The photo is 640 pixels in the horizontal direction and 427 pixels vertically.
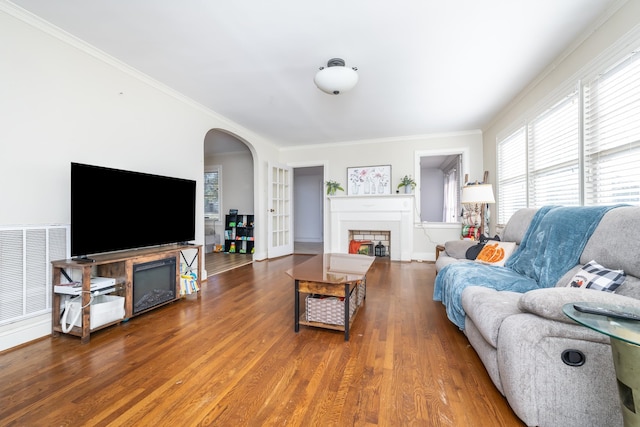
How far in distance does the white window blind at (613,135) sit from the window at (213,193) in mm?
6328

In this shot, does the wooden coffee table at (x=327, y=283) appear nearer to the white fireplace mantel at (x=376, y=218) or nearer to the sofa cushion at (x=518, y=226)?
the sofa cushion at (x=518, y=226)

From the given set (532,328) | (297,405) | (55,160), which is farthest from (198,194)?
(532,328)

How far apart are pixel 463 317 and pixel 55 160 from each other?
341 centimetres

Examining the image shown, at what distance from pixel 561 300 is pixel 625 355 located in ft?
0.96

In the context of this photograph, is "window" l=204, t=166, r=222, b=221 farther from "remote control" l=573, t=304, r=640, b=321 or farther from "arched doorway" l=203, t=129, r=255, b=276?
"remote control" l=573, t=304, r=640, b=321

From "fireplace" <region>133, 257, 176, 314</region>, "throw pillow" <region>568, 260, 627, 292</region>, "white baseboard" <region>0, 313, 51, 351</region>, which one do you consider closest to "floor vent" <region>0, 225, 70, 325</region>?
"white baseboard" <region>0, 313, 51, 351</region>

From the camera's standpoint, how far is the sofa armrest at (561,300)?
3.51 feet

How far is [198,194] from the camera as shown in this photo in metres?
3.54

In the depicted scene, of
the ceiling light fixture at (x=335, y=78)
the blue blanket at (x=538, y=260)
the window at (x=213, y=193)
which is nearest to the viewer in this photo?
the blue blanket at (x=538, y=260)

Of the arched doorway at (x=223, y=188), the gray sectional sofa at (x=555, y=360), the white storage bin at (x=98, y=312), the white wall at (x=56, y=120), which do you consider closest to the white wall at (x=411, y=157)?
the arched doorway at (x=223, y=188)

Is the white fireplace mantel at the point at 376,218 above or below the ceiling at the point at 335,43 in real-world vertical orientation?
below

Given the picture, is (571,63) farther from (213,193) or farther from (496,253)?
(213,193)

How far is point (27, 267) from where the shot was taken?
1952 millimetres

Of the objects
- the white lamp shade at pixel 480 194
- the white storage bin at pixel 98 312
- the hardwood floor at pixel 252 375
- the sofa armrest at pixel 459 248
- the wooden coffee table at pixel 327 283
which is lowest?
the hardwood floor at pixel 252 375
